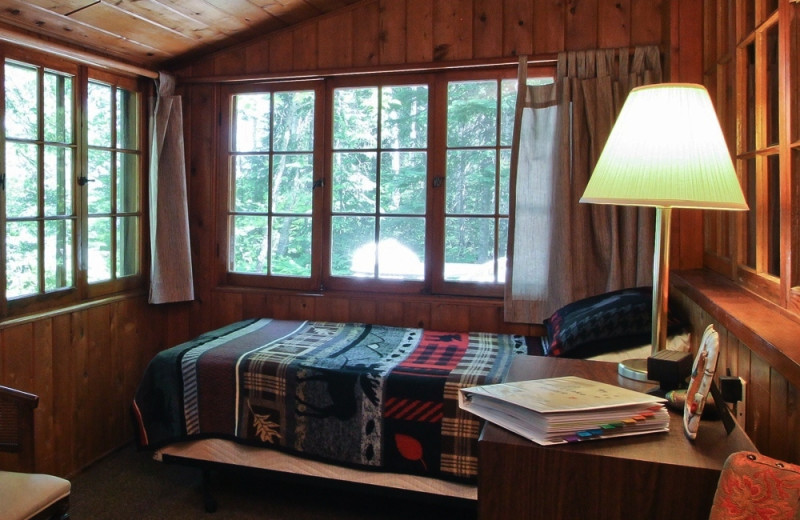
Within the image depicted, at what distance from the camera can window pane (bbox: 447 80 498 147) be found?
3197 mm

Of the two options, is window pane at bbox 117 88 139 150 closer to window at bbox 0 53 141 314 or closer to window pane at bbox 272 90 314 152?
window at bbox 0 53 141 314

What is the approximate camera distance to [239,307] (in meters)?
3.60

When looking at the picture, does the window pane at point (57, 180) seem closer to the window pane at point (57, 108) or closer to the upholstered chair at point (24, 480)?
the window pane at point (57, 108)

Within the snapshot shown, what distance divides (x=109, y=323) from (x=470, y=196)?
6.26 feet

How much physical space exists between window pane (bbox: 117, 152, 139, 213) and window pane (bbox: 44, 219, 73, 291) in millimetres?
395

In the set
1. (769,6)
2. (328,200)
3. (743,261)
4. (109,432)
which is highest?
(769,6)

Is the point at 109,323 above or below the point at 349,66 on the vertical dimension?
below

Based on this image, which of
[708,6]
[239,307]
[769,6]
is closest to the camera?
[769,6]

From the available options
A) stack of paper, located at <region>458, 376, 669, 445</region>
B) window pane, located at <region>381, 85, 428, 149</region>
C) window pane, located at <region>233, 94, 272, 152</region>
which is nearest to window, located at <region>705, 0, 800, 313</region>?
stack of paper, located at <region>458, 376, 669, 445</region>

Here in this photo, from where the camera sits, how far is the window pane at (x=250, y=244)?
3598mm

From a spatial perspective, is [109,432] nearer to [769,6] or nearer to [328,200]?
[328,200]

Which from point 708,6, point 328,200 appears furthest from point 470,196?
point 708,6

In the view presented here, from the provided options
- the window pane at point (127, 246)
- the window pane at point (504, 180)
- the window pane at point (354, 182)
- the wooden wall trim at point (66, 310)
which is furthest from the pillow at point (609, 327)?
the window pane at point (127, 246)

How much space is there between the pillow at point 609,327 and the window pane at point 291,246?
5.07ft
